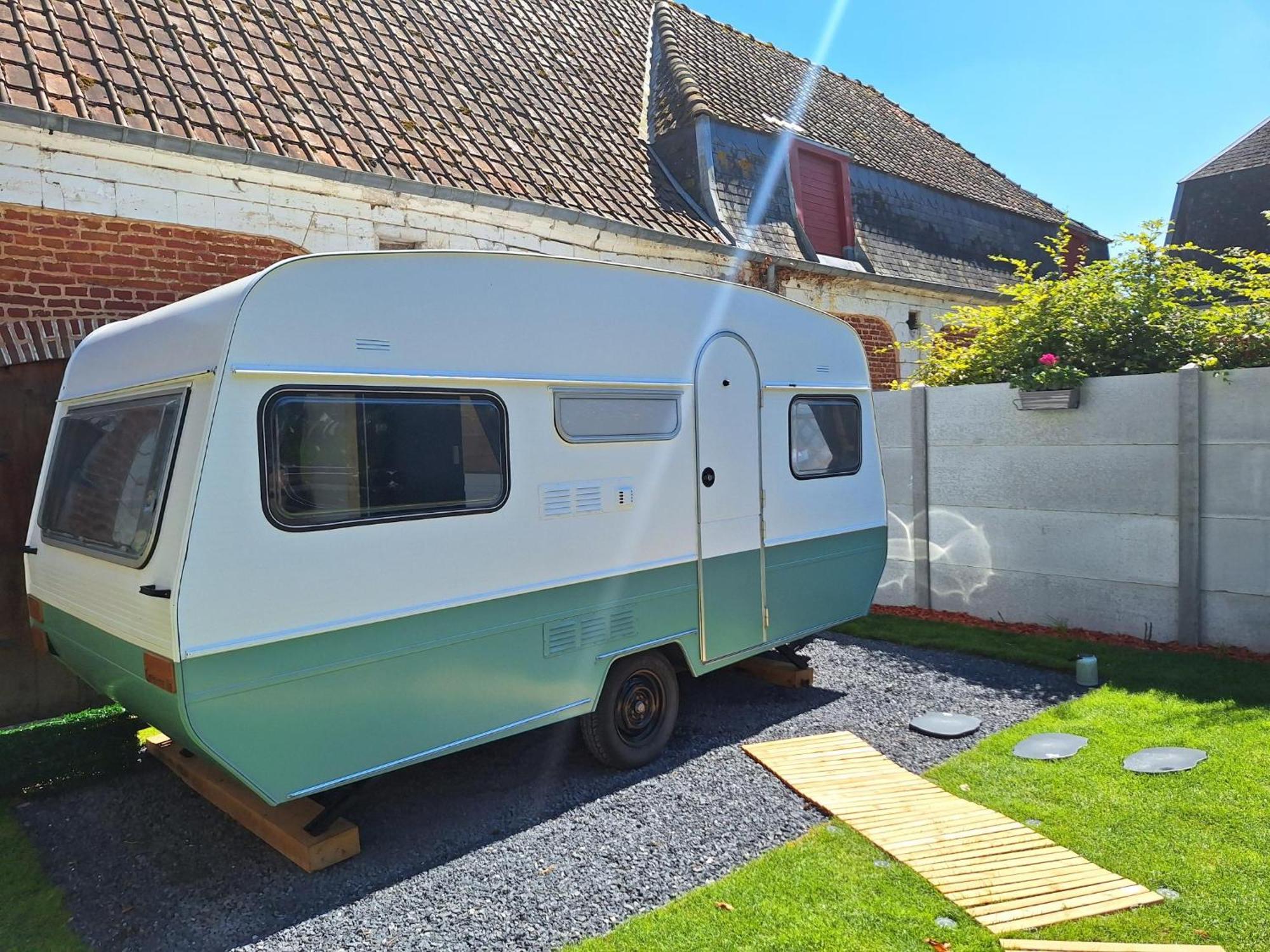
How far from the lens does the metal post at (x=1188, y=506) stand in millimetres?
6250

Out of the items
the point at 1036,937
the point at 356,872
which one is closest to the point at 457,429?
the point at 356,872

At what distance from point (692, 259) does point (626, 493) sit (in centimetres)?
559

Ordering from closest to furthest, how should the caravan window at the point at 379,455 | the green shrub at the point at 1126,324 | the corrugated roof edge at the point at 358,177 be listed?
the caravan window at the point at 379,455 < the corrugated roof edge at the point at 358,177 < the green shrub at the point at 1126,324

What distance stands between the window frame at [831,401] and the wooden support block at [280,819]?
3.51m

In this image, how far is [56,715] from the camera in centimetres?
576

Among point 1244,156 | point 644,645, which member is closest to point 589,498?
point 644,645

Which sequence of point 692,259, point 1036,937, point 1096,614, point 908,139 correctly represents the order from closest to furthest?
point 1036,937 < point 1096,614 < point 692,259 < point 908,139

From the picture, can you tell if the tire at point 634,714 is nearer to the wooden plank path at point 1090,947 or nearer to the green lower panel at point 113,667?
the green lower panel at point 113,667

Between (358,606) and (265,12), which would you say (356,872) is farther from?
(265,12)

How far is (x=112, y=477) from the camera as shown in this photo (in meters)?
4.08

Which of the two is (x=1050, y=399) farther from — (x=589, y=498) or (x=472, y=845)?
(x=472, y=845)

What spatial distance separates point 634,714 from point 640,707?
6cm

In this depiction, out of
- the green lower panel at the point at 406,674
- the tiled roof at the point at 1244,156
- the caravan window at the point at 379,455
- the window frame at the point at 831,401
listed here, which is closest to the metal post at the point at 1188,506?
the window frame at the point at 831,401

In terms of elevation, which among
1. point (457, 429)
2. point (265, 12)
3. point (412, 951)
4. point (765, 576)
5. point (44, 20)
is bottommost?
point (412, 951)
